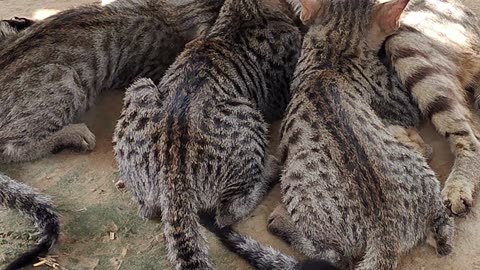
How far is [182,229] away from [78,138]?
1391mm

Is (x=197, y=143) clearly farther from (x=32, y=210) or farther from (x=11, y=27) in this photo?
(x=11, y=27)

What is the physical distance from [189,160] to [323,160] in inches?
29.2

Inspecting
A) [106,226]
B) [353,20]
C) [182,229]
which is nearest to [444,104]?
[353,20]

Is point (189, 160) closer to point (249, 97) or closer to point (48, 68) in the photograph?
point (249, 97)

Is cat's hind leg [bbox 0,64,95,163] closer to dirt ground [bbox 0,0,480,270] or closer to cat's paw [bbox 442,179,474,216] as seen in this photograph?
dirt ground [bbox 0,0,480,270]

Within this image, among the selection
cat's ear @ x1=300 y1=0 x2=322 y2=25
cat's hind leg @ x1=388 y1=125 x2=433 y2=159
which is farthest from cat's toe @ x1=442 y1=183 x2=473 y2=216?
cat's ear @ x1=300 y1=0 x2=322 y2=25

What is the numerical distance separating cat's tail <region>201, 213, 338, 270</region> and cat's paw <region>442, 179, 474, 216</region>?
105cm

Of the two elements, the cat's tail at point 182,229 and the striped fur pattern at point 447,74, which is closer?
the cat's tail at point 182,229

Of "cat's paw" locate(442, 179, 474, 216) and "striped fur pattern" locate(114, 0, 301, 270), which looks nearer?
"striped fur pattern" locate(114, 0, 301, 270)

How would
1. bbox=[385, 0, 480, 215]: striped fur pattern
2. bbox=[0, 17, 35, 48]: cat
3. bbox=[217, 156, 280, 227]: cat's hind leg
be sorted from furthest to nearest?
bbox=[0, 17, 35, 48]: cat < bbox=[385, 0, 480, 215]: striped fur pattern < bbox=[217, 156, 280, 227]: cat's hind leg

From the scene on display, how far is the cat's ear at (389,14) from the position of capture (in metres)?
4.65

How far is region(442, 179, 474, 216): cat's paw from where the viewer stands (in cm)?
435

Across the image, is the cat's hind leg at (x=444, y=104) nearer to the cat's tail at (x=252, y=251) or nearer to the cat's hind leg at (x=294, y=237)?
the cat's hind leg at (x=294, y=237)

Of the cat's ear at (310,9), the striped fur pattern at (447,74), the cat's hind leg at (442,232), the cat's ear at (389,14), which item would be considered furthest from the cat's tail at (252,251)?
the cat's ear at (389,14)
